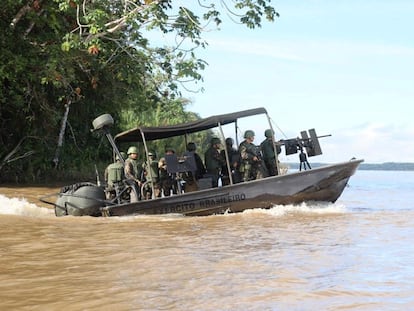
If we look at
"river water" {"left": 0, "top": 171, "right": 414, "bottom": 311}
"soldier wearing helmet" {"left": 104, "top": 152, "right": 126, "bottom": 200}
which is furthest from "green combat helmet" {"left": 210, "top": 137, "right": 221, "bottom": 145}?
"soldier wearing helmet" {"left": 104, "top": 152, "right": 126, "bottom": 200}

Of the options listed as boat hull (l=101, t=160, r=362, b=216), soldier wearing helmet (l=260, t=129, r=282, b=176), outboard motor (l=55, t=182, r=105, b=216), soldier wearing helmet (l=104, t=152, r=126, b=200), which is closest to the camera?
boat hull (l=101, t=160, r=362, b=216)

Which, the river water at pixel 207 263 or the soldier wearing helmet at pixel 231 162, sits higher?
the soldier wearing helmet at pixel 231 162

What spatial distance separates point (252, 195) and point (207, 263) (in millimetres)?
5189

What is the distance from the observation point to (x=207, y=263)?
286 inches

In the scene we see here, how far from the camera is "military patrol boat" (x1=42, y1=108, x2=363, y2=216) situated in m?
12.1

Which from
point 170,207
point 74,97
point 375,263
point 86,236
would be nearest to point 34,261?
point 86,236

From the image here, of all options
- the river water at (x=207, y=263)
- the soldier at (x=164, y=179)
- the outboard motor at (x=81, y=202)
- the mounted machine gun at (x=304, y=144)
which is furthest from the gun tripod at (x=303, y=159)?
the outboard motor at (x=81, y=202)

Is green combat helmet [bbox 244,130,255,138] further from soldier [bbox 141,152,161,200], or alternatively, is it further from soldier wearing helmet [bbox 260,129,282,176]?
soldier [bbox 141,152,161,200]

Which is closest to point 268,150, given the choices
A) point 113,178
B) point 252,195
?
point 252,195

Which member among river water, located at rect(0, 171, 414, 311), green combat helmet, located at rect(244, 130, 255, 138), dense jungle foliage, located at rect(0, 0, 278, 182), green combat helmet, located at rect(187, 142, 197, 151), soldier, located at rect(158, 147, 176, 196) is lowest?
river water, located at rect(0, 171, 414, 311)

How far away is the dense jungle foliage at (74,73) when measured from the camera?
1581cm

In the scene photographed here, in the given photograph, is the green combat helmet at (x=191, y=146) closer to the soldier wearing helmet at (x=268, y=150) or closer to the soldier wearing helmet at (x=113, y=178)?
the soldier wearing helmet at (x=268, y=150)

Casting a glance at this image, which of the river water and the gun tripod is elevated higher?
the gun tripod

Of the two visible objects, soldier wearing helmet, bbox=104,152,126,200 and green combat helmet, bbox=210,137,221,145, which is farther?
green combat helmet, bbox=210,137,221,145
